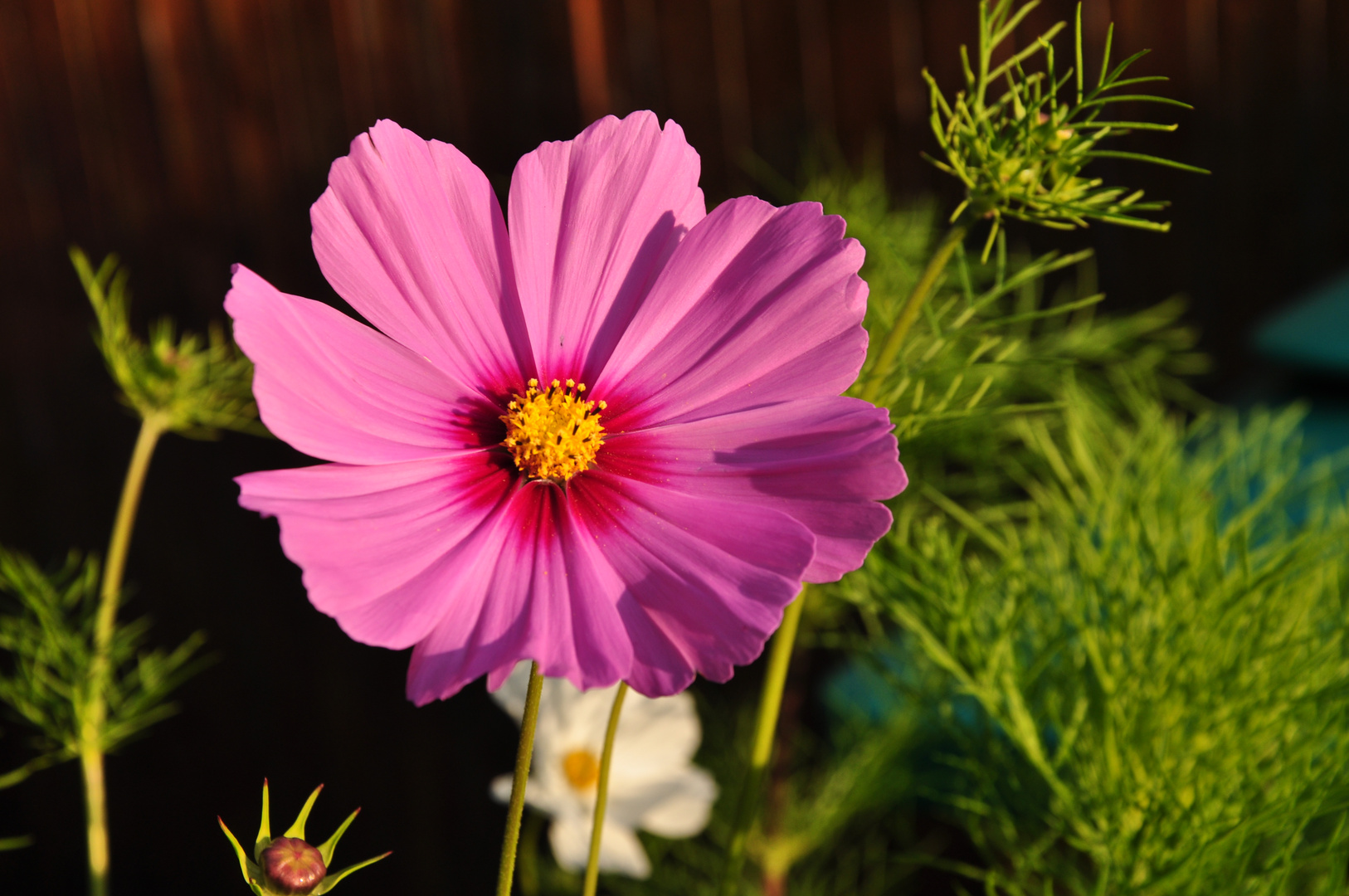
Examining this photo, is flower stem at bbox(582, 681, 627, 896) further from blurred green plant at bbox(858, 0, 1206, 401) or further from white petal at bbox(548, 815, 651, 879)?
white petal at bbox(548, 815, 651, 879)

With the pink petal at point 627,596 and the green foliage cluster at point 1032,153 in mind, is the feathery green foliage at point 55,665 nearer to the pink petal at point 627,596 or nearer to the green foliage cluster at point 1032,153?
the pink petal at point 627,596

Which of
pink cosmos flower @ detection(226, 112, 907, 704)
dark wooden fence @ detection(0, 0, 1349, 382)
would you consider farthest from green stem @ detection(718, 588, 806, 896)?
dark wooden fence @ detection(0, 0, 1349, 382)

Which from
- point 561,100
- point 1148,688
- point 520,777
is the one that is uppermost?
point 561,100

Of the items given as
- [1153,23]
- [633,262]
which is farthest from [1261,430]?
[1153,23]

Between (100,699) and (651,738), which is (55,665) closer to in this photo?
(100,699)

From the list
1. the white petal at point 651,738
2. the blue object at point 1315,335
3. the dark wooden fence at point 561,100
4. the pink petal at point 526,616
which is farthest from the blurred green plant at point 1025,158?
the dark wooden fence at point 561,100

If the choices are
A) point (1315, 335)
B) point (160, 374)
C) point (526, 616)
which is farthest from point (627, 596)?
point (1315, 335)
